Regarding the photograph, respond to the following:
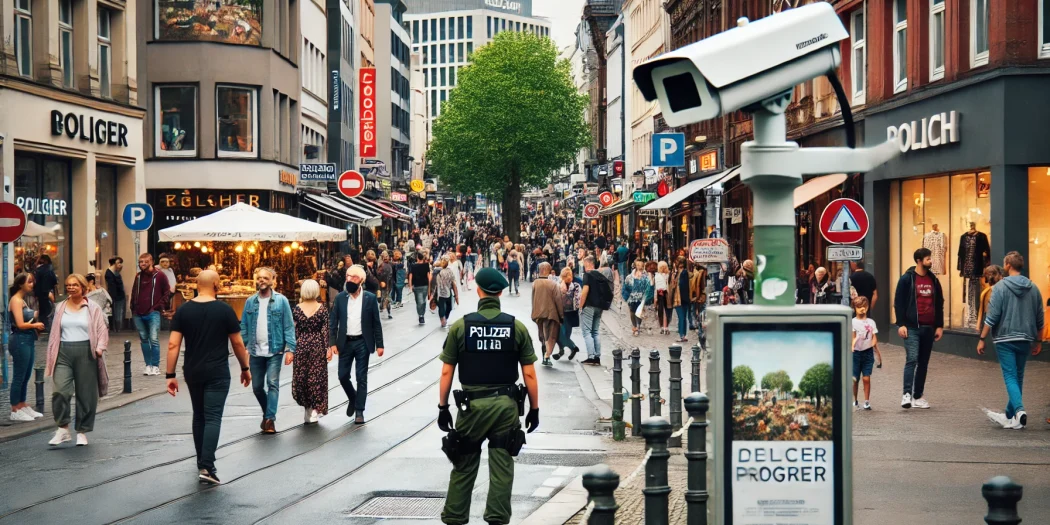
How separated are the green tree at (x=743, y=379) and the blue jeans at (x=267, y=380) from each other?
31.0 feet

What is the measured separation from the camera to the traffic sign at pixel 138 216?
2577 centimetres

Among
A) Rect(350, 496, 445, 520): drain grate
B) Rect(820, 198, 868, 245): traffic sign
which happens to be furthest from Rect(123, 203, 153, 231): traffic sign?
Rect(350, 496, 445, 520): drain grate

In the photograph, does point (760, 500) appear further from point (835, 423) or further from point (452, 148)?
point (452, 148)

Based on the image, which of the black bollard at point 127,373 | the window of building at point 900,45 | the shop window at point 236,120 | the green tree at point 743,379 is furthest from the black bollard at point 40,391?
the shop window at point 236,120

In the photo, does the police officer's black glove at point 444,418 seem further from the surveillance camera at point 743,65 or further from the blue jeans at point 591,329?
the blue jeans at point 591,329

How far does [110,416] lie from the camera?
661 inches

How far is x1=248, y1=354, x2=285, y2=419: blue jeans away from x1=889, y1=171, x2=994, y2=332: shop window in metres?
12.9

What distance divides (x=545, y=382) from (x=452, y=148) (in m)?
64.6

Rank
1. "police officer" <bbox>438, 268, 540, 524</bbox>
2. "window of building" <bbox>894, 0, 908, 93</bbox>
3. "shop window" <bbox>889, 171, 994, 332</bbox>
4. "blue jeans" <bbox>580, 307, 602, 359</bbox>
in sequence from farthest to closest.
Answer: "window of building" <bbox>894, 0, 908, 93</bbox>, "blue jeans" <bbox>580, 307, 602, 359</bbox>, "shop window" <bbox>889, 171, 994, 332</bbox>, "police officer" <bbox>438, 268, 540, 524</bbox>

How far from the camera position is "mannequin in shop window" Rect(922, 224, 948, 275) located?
974 inches

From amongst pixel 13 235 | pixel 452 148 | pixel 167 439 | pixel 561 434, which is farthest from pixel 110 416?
pixel 452 148

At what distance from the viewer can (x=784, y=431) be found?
628 centimetres

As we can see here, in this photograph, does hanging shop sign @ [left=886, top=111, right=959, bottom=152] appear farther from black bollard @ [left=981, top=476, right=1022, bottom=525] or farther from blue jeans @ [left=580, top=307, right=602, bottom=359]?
black bollard @ [left=981, top=476, right=1022, bottom=525]

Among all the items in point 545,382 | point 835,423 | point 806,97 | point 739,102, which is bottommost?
point 545,382
